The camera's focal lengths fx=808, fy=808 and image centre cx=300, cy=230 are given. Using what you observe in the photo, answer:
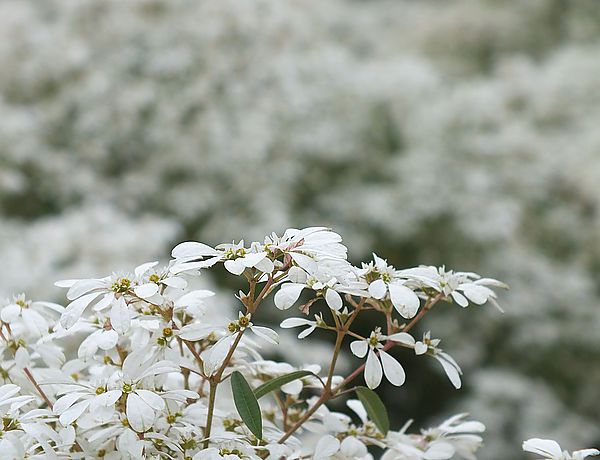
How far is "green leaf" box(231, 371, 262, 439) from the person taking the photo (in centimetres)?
80

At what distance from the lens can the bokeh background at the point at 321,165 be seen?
3.62 m

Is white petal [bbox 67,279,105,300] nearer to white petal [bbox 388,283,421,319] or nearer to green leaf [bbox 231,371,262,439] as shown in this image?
green leaf [bbox 231,371,262,439]

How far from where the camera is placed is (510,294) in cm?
380

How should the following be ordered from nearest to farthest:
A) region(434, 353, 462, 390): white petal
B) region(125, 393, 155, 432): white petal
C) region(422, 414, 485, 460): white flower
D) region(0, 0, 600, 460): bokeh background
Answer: region(125, 393, 155, 432): white petal → region(434, 353, 462, 390): white petal → region(422, 414, 485, 460): white flower → region(0, 0, 600, 460): bokeh background

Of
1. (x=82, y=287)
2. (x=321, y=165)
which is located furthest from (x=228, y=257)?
(x=321, y=165)

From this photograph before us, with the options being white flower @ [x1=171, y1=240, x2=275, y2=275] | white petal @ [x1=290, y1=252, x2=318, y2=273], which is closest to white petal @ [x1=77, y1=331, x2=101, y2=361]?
white flower @ [x1=171, y1=240, x2=275, y2=275]

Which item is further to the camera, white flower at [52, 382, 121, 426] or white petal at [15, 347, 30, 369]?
white petal at [15, 347, 30, 369]

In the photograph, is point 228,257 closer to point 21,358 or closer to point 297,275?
point 297,275

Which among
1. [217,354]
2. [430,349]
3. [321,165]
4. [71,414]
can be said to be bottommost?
[71,414]

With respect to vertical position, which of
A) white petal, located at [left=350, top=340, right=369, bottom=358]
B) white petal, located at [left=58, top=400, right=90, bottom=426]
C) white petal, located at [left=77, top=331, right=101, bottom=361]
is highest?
white petal, located at [left=350, top=340, right=369, bottom=358]

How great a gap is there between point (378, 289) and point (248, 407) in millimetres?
178

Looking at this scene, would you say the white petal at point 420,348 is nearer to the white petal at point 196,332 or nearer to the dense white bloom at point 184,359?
the dense white bloom at point 184,359

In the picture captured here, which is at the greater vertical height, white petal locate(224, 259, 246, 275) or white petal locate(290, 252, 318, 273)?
white petal locate(290, 252, 318, 273)

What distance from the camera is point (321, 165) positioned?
165 inches
